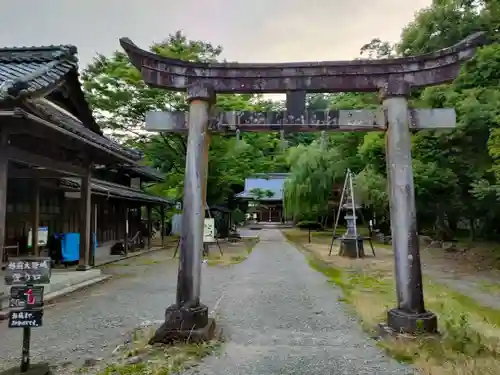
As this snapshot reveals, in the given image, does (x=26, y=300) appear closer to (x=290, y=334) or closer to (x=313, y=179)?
(x=290, y=334)

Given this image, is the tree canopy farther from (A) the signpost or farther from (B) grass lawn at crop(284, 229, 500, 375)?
(A) the signpost

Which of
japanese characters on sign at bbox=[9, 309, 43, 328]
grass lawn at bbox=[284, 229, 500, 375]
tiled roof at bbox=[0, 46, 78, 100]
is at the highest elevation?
tiled roof at bbox=[0, 46, 78, 100]

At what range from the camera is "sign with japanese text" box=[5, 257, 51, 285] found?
15.6ft

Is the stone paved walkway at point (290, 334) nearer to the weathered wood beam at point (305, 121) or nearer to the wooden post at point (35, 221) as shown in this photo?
the weathered wood beam at point (305, 121)

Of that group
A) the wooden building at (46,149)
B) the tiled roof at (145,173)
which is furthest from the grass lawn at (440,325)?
the tiled roof at (145,173)

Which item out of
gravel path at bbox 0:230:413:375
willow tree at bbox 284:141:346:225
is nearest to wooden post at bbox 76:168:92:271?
gravel path at bbox 0:230:413:375

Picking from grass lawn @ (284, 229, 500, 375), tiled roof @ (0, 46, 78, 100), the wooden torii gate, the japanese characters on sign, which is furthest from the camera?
tiled roof @ (0, 46, 78, 100)

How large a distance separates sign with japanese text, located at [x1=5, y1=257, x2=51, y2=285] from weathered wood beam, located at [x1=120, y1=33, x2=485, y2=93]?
3206mm

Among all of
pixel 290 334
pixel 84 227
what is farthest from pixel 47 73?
pixel 290 334

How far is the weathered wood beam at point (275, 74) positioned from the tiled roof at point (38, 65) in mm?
2307

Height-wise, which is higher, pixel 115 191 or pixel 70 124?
pixel 70 124

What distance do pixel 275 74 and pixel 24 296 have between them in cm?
460

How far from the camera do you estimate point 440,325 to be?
21.9 ft

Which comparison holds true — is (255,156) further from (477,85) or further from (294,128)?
(294,128)
